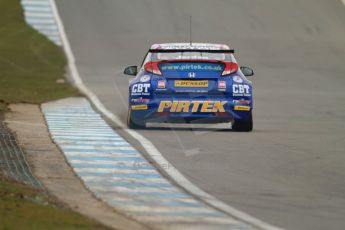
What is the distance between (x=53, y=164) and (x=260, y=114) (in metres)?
9.44

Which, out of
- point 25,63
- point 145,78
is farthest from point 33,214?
point 25,63

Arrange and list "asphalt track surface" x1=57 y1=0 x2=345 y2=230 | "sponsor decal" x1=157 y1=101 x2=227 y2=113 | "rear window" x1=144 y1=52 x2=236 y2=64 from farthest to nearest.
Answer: "rear window" x1=144 y1=52 x2=236 y2=64
"sponsor decal" x1=157 y1=101 x2=227 y2=113
"asphalt track surface" x1=57 y1=0 x2=345 y2=230

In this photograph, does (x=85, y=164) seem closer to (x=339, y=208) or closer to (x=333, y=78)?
(x=339, y=208)

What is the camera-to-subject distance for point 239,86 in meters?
17.7

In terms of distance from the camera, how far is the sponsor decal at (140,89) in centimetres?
1755

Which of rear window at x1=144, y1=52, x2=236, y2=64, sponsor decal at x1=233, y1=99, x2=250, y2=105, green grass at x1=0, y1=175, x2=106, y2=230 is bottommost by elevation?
green grass at x1=0, y1=175, x2=106, y2=230

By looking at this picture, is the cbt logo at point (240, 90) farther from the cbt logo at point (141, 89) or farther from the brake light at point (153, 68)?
the cbt logo at point (141, 89)

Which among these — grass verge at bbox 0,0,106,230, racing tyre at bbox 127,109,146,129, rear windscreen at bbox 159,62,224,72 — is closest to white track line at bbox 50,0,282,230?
racing tyre at bbox 127,109,146,129

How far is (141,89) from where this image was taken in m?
17.6

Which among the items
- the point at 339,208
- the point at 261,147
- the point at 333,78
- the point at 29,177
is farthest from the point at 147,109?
the point at 333,78

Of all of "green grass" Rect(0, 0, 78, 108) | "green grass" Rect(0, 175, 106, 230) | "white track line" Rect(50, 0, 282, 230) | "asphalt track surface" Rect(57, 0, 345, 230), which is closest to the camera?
"green grass" Rect(0, 175, 106, 230)

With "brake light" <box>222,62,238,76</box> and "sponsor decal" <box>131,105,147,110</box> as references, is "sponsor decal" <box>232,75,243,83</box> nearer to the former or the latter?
"brake light" <box>222,62,238,76</box>

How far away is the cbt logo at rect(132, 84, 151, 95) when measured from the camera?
17.5m

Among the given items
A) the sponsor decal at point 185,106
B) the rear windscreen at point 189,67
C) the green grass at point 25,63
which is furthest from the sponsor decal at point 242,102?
the green grass at point 25,63
